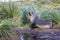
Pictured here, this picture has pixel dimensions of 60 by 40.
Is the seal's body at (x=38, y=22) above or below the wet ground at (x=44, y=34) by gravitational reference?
above

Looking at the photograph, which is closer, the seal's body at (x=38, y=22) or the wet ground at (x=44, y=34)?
the wet ground at (x=44, y=34)

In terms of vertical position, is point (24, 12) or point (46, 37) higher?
point (24, 12)

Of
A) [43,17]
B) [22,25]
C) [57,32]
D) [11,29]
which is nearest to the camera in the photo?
[11,29]

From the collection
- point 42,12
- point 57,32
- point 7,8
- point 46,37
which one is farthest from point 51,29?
point 7,8

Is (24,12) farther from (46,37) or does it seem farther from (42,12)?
(46,37)

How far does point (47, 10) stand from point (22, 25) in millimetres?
1336

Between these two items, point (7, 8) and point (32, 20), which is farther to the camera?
point (7, 8)

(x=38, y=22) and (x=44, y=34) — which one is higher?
(x=38, y=22)

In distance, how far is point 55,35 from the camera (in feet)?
19.1

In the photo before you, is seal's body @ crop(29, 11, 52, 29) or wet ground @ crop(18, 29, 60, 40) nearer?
wet ground @ crop(18, 29, 60, 40)

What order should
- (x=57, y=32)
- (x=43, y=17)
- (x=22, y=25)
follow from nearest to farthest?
(x=57, y=32)
(x=22, y=25)
(x=43, y=17)

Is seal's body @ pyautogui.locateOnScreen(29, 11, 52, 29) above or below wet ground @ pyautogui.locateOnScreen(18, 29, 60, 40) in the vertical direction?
above

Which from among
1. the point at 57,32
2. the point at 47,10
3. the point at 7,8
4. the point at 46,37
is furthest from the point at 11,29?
the point at 47,10

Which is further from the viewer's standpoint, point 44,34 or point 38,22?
point 38,22
